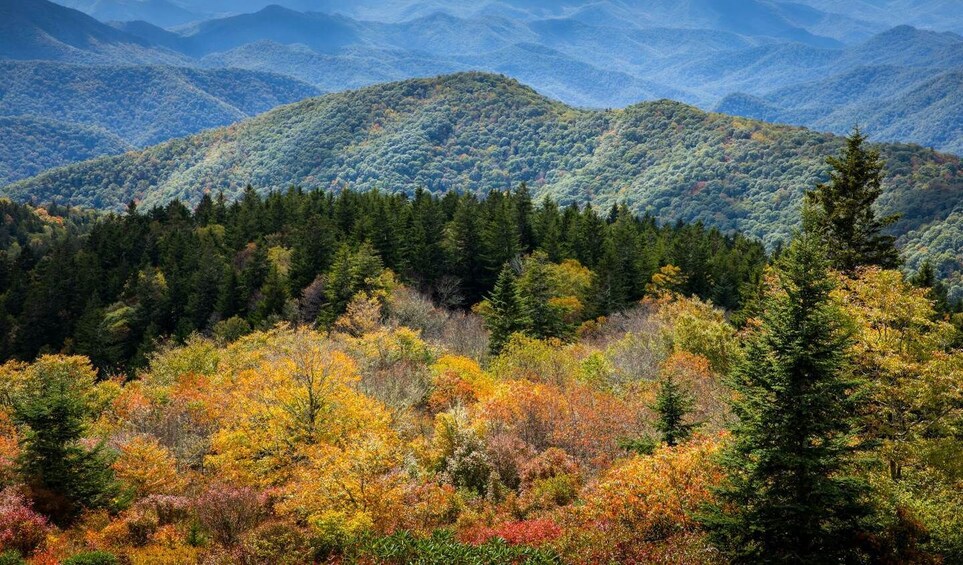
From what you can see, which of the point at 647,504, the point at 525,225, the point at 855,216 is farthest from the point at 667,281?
the point at 647,504

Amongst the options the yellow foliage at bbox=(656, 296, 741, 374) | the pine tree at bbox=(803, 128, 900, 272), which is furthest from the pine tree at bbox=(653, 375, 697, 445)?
the pine tree at bbox=(803, 128, 900, 272)

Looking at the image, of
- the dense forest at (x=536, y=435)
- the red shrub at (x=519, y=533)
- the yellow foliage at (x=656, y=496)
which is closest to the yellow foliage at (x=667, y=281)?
the dense forest at (x=536, y=435)

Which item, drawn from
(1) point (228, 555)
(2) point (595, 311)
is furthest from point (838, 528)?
(2) point (595, 311)

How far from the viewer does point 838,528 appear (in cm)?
1902

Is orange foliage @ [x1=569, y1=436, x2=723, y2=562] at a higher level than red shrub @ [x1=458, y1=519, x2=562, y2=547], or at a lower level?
higher

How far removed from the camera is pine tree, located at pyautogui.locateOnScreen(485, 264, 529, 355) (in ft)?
191

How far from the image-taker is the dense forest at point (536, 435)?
19000 mm

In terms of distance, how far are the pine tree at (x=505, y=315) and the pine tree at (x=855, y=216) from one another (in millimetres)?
25235

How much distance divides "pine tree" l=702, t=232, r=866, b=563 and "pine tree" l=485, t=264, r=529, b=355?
3783cm

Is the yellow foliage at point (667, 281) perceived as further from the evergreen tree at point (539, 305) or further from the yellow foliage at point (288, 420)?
the yellow foliage at point (288, 420)

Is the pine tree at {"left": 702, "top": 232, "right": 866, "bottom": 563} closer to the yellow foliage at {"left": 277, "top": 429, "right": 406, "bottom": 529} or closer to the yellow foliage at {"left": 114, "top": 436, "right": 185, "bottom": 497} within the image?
the yellow foliage at {"left": 277, "top": 429, "right": 406, "bottom": 529}

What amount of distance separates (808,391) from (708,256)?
60.8 metres

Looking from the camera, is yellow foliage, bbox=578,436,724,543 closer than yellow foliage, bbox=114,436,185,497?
Yes

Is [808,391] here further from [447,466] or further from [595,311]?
[595,311]
